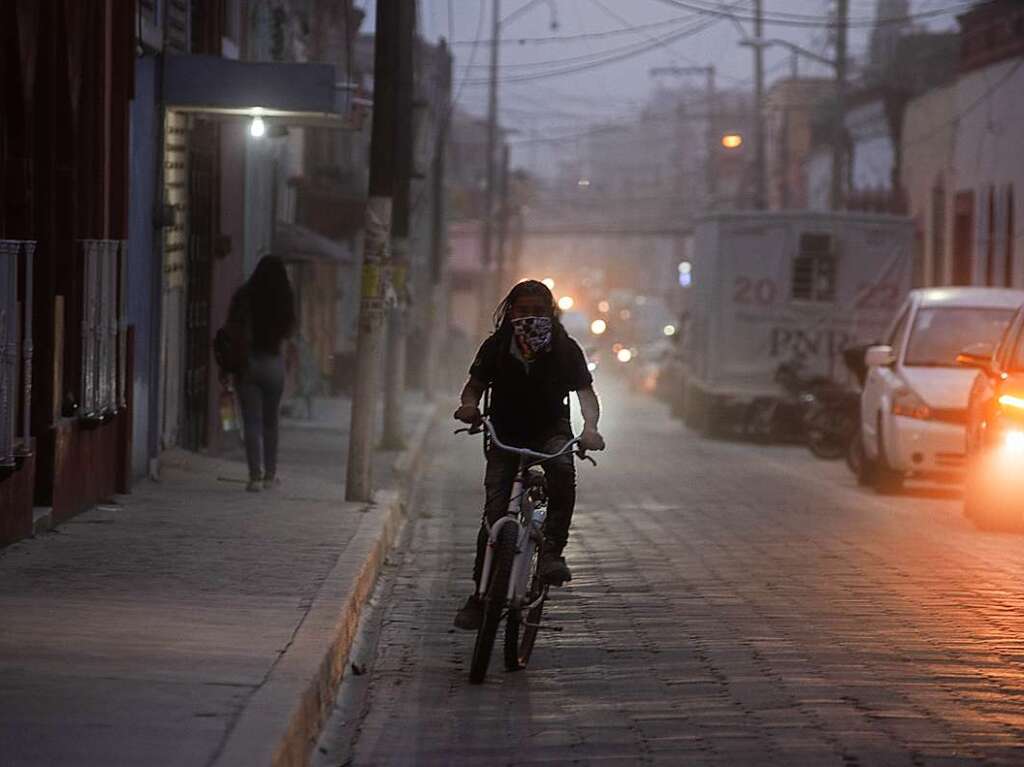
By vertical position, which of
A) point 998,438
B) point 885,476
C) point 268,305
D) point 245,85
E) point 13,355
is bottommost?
point 885,476

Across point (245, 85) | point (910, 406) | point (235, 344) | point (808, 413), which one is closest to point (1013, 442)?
point (910, 406)

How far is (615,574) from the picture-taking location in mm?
13344

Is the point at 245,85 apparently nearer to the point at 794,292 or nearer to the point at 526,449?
the point at 526,449

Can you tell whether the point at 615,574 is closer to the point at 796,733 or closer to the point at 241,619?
the point at 241,619

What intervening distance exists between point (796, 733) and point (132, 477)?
921 centimetres

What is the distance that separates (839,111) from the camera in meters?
41.8

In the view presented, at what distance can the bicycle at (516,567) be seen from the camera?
9.14 m

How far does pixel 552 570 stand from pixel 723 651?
102 cm

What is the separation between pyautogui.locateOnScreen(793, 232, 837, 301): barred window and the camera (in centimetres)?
3206

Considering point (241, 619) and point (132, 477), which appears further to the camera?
point (132, 477)

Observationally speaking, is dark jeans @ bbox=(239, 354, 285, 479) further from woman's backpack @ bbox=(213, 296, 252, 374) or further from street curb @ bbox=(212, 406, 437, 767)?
street curb @ bbox=(212, 406, 437, 767)

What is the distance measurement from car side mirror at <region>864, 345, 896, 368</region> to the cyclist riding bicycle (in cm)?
1157

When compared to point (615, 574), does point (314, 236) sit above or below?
above

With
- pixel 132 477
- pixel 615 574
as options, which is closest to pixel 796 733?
pixel 615 574
